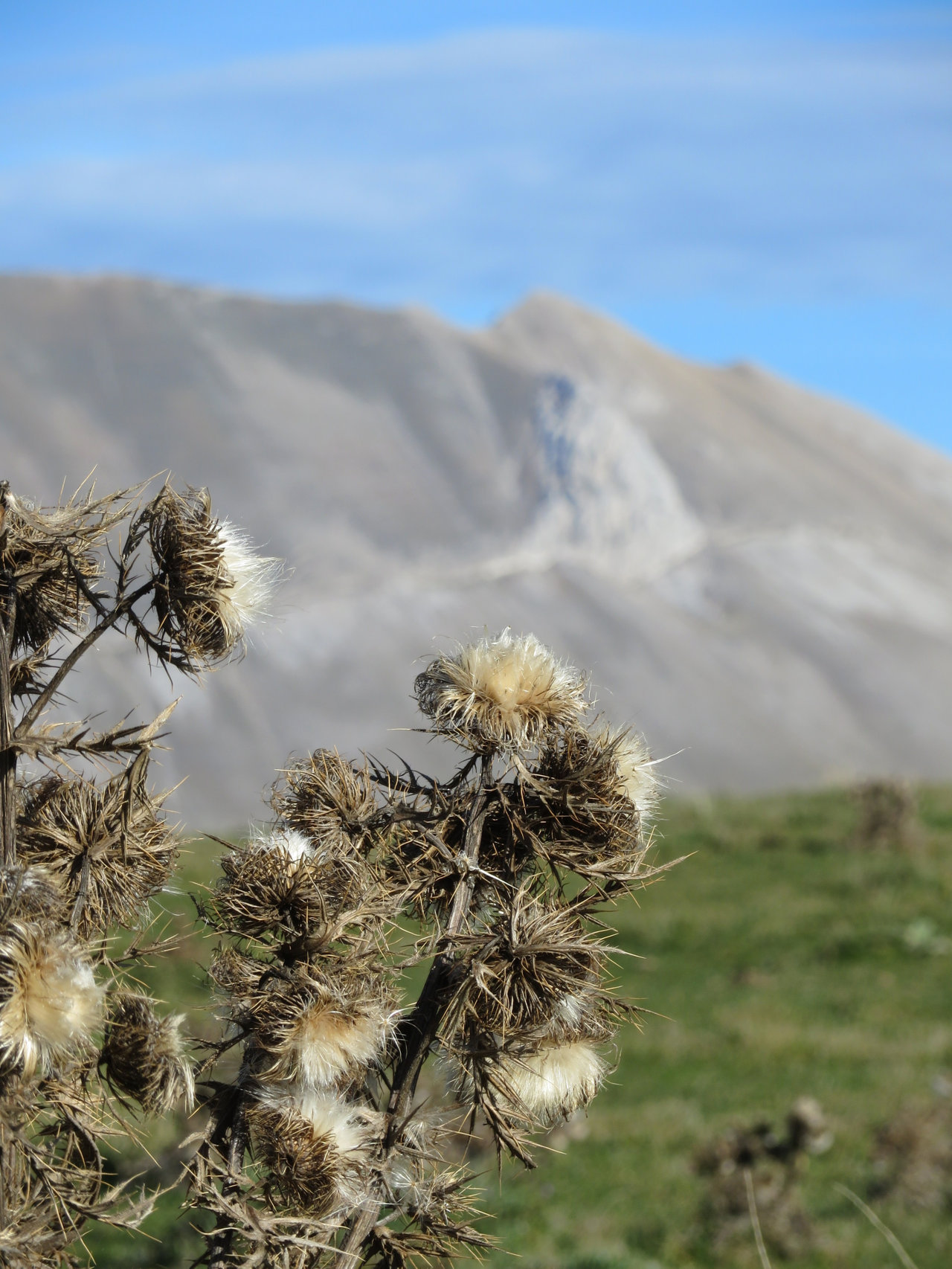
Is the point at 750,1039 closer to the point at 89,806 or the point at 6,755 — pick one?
the point at 89,806

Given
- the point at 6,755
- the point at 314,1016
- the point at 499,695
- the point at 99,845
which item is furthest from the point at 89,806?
the point at 499,695

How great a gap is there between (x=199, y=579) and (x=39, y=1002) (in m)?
0.62

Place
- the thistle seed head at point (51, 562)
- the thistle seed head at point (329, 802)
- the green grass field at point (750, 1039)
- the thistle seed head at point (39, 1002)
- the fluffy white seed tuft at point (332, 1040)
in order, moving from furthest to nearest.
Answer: the green grass field at point (750, 1039), the thistle seed head at point (329, 802), the thistle seed head at point (51, 562), the fluffy white seed tuft at point (332, 1040), the thistle seed head at point (39, 1002)

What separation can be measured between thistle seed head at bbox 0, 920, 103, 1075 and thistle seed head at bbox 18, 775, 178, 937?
27 cm

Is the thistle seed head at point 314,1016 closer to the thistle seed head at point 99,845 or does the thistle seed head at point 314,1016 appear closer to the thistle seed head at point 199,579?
the thistle seed head at point 99,845

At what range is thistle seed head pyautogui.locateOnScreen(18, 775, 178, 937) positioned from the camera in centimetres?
177

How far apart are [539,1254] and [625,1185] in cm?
Answer: 183

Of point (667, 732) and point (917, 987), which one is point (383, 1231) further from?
point (667, 732)

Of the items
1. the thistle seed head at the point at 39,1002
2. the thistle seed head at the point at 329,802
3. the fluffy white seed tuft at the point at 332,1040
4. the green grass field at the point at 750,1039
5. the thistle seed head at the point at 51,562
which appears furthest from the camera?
the green grass field at the point at 750,1039

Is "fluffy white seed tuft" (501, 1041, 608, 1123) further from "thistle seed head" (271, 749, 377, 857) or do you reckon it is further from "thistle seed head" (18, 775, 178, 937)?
"thistle seed head" (18, 775, 178, 937)

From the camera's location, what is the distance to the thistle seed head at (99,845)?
1.77 m

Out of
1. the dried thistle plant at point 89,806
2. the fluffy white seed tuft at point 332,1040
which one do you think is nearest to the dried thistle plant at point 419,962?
the fluffy white seed tuft at point 332,1040

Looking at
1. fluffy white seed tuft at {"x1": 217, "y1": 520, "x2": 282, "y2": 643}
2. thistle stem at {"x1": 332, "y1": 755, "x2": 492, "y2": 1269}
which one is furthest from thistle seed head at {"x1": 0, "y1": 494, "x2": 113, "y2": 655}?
thistle stem at {"x1": 332, "y1": 755, "x2": 492, "y2": 1269}

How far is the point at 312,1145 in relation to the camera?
160 centimetres
